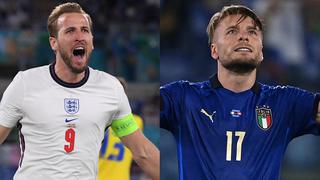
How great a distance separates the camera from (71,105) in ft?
10.0

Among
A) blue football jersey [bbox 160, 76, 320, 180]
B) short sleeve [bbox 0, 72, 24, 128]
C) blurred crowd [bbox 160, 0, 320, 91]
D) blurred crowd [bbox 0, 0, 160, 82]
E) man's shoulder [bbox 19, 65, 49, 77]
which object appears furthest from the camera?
blurred crowd [bbox 0, 0, 160, 82]

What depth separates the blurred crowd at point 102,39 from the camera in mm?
9219

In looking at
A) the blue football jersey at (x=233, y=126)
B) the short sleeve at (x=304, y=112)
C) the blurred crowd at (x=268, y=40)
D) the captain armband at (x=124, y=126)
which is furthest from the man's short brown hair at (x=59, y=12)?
the blurred crowd at (x=268, y=40)

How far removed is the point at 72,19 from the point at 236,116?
1039 mm

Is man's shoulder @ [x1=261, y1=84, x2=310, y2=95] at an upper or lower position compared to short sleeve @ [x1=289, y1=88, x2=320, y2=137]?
upper

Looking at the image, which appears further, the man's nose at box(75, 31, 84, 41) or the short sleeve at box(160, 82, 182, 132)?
the man's nose at box(75, 31, 84, 41)

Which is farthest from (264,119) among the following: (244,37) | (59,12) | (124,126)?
(59,12)

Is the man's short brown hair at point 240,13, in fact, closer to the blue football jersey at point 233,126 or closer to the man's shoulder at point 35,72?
the blue football jersey at point 233,126

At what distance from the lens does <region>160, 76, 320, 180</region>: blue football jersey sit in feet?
9.46

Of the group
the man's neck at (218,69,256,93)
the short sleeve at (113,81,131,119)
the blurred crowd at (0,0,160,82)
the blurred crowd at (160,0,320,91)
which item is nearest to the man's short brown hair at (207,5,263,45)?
the man's neck at (218,69,256,93)

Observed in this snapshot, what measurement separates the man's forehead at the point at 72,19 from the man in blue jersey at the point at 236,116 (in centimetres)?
61

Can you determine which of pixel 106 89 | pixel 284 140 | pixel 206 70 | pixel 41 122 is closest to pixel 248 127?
pixel 284 140

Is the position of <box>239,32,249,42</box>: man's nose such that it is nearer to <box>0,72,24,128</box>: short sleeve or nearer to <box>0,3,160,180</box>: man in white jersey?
<box>0,3,160,180</box>: man in white jersey

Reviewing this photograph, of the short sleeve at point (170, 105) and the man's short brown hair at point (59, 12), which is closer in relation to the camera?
the short sleeve at point (170, 105)
